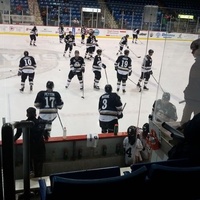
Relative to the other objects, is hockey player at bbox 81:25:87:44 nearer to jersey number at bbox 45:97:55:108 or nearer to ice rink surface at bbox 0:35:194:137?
ice rink surface at bbox 0:35:194:137

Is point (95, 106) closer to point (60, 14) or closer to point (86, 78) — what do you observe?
point (86, 78)

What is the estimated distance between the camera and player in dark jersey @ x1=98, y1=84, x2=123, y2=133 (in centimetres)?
399

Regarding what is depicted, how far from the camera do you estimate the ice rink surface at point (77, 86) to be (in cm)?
456

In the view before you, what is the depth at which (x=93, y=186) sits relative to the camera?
126 centimetres

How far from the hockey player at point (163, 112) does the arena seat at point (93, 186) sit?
1.28 m

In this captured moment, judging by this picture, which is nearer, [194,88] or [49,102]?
[194,88]

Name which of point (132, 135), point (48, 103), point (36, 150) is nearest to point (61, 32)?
point (48, 103)

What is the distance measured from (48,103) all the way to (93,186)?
2.77 metres

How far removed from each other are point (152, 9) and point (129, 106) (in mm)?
3048

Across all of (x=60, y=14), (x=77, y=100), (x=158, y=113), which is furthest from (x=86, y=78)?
(x=60, y=14)

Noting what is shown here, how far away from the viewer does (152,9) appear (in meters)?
2.50

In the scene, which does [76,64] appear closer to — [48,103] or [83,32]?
[48,103]

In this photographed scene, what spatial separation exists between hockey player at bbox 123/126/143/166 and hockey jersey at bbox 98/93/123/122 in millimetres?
807

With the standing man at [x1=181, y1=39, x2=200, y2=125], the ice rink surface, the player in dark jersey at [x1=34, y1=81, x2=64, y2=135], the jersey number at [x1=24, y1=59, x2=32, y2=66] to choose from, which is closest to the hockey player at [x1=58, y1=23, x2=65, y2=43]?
the ice rink surface
